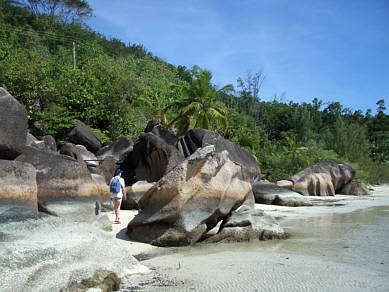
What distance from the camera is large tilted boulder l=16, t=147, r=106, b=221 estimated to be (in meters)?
7.33

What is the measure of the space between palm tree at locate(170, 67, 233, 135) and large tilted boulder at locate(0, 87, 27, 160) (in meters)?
14.6

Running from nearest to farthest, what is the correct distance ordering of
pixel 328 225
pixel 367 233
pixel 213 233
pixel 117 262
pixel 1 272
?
pixel 1 272 < pixel 117 262 < pixel 213 233 < pixel 367 233 < pixel 328 225

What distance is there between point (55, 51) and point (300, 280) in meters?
37.0

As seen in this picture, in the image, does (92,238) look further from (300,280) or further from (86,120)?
(86,120)

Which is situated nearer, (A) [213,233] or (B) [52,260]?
→ (B) [52,260]

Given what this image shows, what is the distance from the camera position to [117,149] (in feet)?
54.2

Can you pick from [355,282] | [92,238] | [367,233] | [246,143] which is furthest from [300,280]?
[246,143]

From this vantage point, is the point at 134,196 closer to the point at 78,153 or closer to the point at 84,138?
the point at 78,153

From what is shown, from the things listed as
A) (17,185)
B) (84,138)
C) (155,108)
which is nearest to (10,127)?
(17,185)

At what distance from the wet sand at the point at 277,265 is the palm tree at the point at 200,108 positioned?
15382mm

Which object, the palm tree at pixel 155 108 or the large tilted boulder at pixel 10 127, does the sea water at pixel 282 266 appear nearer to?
the large tilted boulder at pixel 10 127

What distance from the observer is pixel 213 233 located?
20.8ft

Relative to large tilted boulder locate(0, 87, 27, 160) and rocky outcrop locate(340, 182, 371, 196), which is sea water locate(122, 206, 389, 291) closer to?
large tilted boulder locate(0, 87, 27, 160)

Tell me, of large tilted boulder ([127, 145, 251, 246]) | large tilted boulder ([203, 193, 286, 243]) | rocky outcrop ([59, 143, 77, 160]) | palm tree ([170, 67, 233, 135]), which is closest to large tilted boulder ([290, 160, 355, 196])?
palm tree ([170, 67, 233, 135])
